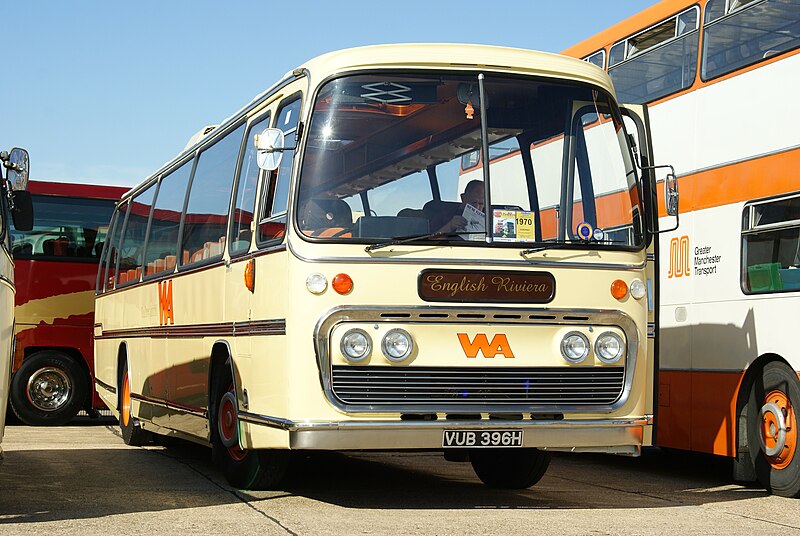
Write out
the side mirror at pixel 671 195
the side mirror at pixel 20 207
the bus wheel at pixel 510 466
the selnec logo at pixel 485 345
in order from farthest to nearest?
1. the bus wheel at pixel 510 466
2. the side mirror at pixel 671 195
3. the side mirror at pixel 20 207
4. the selnec logo at pixel 485 345

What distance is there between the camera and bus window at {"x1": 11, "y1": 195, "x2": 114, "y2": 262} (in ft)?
65.9

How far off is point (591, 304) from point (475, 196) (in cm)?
111

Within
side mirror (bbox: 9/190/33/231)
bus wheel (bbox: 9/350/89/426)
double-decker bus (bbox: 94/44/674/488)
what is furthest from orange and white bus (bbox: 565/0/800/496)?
bus wheel (bbox: 9/350/89/426)

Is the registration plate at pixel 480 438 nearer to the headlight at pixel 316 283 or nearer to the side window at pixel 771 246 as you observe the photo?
the headlight at pixel 316 283

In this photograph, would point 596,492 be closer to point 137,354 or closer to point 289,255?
point 289,255

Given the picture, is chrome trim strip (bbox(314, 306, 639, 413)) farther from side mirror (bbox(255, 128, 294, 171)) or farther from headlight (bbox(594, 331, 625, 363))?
side mirror (bbox(255, 128, 294, 171))

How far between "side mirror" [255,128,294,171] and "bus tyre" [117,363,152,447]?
6.58 m

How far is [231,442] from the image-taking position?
10195 mm

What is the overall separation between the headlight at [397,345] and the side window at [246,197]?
5.53ft

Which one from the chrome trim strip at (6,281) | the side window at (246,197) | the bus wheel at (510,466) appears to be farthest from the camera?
the bus wheel at (510,466)

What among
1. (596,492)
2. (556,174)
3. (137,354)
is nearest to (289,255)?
(556,174)

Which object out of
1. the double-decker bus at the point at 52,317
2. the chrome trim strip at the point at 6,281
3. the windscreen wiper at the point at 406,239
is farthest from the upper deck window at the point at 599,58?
the double-decker bus at the point at 52,317

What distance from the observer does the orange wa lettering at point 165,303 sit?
12.3m

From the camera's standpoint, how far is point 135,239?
597 inches
